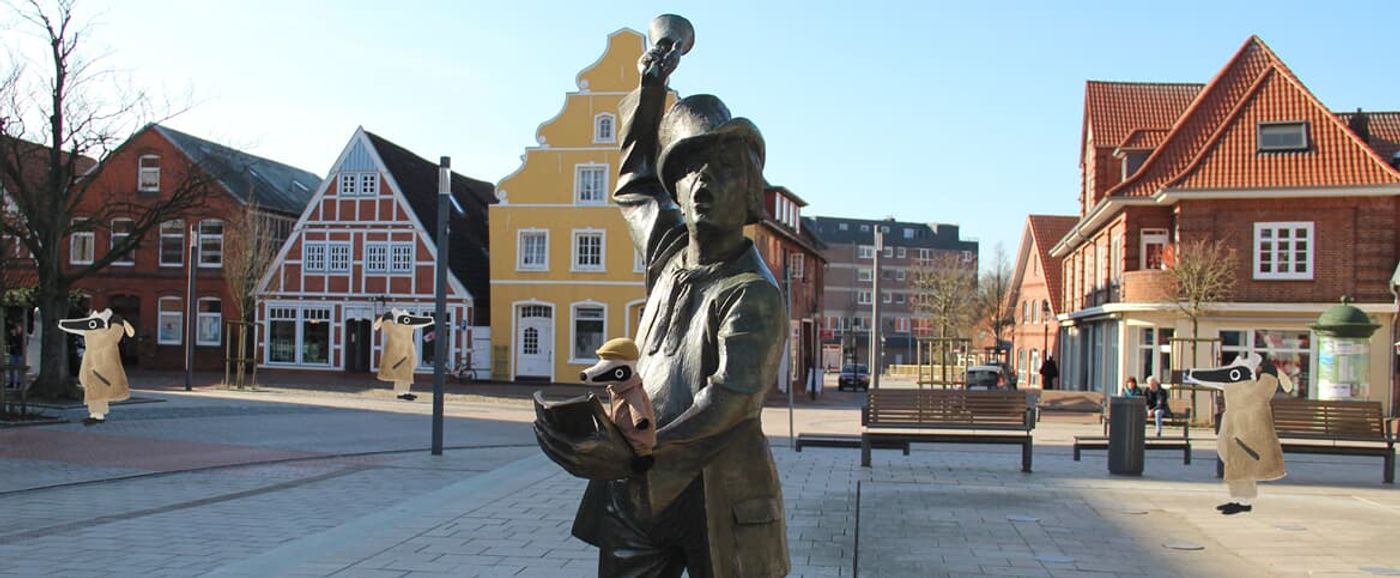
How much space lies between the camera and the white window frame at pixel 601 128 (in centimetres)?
3569

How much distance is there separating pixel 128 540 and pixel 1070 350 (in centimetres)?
3842

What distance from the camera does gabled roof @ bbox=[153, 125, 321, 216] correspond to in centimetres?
4022

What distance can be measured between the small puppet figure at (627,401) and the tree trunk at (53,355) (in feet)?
70.7

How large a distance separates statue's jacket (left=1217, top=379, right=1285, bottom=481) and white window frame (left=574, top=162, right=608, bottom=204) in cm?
2687

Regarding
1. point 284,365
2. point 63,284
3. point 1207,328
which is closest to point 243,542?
point 63,284

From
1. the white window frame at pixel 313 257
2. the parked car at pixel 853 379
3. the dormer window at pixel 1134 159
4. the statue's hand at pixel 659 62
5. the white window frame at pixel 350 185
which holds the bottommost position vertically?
the parked car at pixel 853 379

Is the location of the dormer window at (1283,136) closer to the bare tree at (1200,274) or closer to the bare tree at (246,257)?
the bare tree at (1200,274)

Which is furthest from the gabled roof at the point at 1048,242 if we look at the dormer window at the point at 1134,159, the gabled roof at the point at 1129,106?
the dormer window at the point at 1134,159

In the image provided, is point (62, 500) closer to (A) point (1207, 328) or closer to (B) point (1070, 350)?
(A) point (1207, 328)

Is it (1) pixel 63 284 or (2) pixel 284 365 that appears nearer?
(1) pixel 63 284

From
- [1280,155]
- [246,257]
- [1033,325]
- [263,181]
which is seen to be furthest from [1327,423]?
[263,181]

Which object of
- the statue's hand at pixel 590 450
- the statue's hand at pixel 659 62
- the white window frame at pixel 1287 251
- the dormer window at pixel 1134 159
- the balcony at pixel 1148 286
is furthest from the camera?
the dormer window at pixel 1134 159

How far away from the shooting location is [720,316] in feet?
10.1

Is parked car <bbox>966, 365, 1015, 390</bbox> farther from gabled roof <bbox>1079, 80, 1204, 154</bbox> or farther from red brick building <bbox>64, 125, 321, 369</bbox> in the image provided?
red brick building <bbox>64, 125, 321, 369</bbox>
